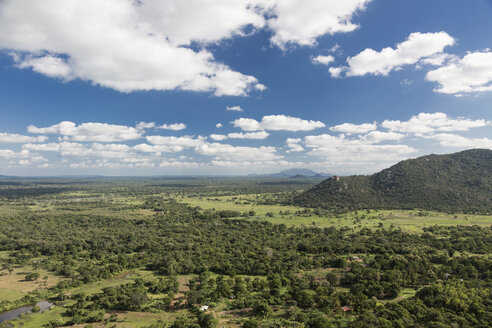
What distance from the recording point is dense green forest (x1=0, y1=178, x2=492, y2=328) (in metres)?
47.1

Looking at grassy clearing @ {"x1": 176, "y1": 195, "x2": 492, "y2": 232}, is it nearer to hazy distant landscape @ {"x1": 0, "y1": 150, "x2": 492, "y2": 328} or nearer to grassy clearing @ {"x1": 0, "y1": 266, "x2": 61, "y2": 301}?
hazy distant landscape @ {"x1": 0, "y1": 150, "x2": 492, "y2": 328}

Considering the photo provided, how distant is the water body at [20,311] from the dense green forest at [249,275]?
1283mm

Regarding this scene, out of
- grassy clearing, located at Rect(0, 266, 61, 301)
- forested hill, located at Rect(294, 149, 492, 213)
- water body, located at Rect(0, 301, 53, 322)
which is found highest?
forested hill, located at Rect(294, 149, 492, 213)

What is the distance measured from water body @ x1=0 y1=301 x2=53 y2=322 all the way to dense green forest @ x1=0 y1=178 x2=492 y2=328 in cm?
128

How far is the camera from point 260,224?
436 ft

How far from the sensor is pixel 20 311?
175 ft

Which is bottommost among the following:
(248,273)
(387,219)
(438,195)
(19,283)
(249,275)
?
(249,275)

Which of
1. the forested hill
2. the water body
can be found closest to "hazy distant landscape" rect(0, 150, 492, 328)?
the water body

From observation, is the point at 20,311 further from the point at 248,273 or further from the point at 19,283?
the point at 248,273


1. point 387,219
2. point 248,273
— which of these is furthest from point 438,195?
point 248,273

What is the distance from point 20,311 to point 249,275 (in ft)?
176

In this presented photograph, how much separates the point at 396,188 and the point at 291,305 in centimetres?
18648

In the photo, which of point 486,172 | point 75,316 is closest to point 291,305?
point 75,316

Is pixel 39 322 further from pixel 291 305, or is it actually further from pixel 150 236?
pixel 150 236
